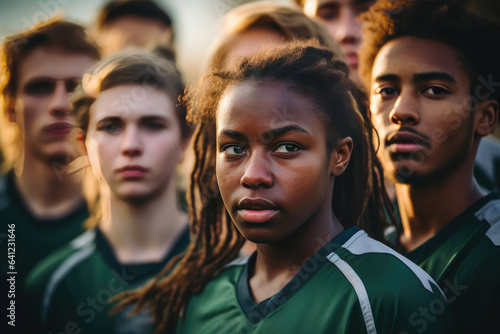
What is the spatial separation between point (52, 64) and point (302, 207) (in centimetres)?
202

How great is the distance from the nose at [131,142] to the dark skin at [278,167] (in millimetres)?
776

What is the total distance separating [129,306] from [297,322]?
1.19 meters

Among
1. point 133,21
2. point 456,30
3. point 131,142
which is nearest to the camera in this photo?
point 456,30

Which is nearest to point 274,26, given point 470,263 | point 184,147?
point 184,147

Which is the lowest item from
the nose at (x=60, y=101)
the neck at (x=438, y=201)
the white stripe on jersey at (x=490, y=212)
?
the white stripe on jersey at (x=490, y=212)

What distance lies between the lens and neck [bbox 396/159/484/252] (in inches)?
86.5

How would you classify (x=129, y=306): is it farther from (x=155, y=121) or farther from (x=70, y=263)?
(x=155, y=121)

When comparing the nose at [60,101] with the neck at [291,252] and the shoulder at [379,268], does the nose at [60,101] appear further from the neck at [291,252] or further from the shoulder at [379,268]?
the shoulder at [379,268]

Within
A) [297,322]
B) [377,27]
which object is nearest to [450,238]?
[297,322]

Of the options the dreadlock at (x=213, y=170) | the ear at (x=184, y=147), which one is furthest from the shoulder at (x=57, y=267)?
the ear at (x=184, y=147)

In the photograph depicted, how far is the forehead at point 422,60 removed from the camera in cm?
213

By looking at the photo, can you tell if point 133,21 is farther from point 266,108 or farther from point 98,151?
point 266,108

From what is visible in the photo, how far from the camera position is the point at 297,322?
181cm

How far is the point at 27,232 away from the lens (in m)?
3.55
